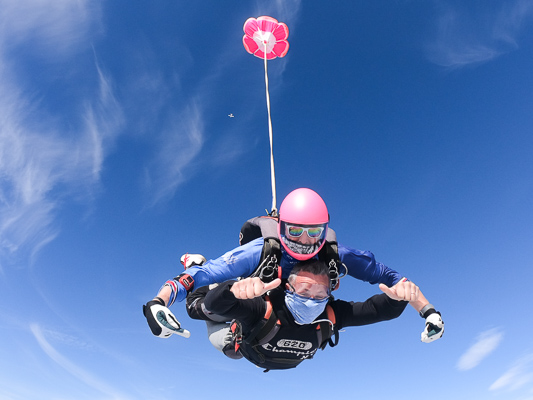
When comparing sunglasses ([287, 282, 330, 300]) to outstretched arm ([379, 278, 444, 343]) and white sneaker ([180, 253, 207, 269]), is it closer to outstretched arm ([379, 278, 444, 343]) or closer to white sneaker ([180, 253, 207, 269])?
Result: outstretched arm ([379, 278, 444, 343])

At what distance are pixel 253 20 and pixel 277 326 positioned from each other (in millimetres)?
5787

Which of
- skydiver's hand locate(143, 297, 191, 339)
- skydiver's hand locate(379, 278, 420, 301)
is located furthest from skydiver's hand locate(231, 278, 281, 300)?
skydiver's hand locate(379, 278, 420, 301)

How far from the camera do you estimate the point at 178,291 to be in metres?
3.64

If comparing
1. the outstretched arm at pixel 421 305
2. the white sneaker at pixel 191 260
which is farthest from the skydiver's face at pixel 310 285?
the white sneaker at pixel 191 260

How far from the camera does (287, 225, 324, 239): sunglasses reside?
4035mm

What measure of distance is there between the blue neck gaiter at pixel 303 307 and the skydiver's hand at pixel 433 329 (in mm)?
1049

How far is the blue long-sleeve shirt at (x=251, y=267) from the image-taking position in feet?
12.7

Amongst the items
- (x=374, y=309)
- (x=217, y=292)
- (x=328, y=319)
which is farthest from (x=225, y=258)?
(x=374, y=309)

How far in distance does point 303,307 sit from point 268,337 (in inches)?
20.5

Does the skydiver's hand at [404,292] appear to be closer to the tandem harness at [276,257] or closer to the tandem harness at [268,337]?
the tandem harness at [276,257]

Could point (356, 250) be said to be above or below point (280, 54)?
below

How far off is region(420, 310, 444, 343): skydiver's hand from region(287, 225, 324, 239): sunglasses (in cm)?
141

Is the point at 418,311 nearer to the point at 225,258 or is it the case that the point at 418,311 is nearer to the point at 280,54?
the point at 225,258

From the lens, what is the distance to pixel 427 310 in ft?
13.1
